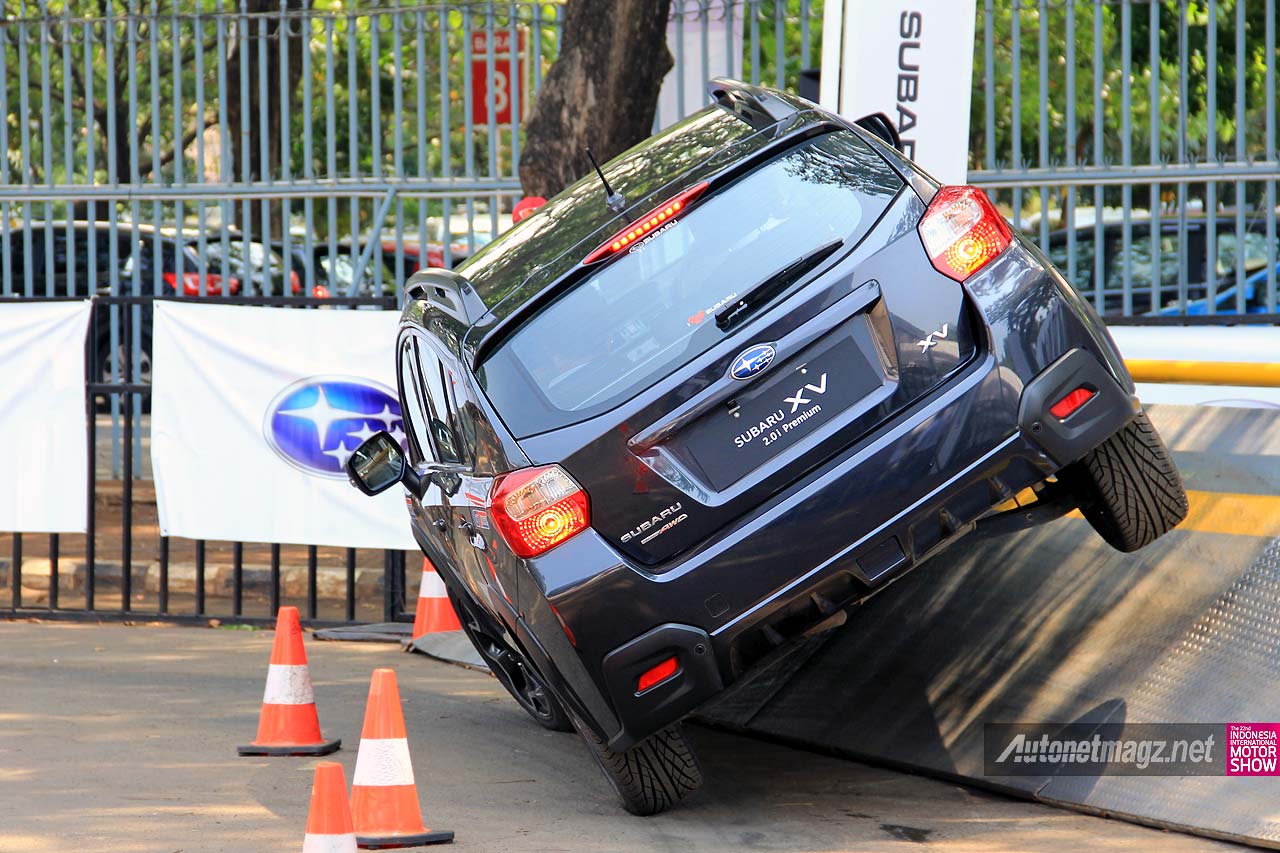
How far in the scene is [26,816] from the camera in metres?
5.43

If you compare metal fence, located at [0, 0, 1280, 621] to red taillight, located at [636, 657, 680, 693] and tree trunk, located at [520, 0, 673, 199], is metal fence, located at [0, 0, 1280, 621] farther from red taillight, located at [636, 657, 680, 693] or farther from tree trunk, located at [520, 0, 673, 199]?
red taillight, located at [636, 657, 680, 693]

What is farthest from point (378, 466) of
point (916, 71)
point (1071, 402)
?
point (916, 71)

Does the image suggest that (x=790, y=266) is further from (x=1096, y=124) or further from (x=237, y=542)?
(x=1096, y=124)

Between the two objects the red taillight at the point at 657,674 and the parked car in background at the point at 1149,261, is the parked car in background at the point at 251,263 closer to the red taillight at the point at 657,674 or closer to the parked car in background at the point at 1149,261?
the parked car in background at the point at 1149,261

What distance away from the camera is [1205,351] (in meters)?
6.77

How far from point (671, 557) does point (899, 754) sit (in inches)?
61.5

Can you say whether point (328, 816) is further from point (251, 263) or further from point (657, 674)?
point (251, 263)

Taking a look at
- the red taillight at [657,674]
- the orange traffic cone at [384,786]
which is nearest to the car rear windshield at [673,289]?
the red taillight at [657,674]

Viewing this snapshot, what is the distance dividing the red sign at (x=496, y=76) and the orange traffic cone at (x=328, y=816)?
276 inches

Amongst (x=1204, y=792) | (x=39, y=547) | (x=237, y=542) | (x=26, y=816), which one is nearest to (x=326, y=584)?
(x=237, y=542)

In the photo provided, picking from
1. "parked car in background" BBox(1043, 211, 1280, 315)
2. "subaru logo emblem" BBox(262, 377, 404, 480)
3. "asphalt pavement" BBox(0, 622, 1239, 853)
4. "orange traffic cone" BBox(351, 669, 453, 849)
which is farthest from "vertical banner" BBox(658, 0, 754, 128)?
"orange traffic cone" BBox(351, 669, 453, 849)

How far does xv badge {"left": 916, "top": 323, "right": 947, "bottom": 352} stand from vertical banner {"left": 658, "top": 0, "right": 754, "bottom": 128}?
5967 millimetres

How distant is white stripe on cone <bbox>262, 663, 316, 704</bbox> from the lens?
248 inches

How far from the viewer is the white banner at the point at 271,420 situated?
27.9 feet
